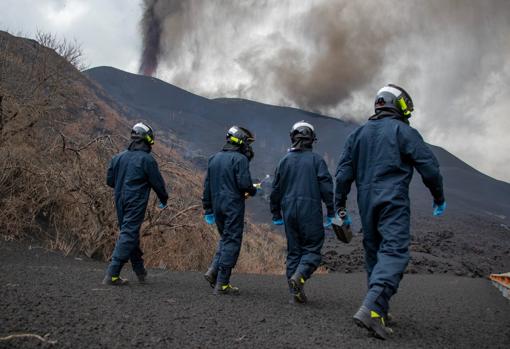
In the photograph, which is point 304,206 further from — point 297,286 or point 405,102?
point 405,102

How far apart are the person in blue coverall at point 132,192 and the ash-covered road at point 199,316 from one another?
0.36 m

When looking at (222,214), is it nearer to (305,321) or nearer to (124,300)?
(124,300)

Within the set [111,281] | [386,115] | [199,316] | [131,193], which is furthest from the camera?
[131,193]

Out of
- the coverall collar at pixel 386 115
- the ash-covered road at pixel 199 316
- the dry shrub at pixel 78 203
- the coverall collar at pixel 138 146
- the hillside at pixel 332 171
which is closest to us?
the ash-covered road at pixel 199 316

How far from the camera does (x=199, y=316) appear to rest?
139 inches

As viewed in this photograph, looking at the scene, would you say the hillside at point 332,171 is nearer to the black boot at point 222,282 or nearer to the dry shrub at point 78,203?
the dry shrub at point 78,203

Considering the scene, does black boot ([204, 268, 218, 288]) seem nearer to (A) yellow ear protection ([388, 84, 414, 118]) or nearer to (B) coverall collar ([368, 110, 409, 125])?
(B) coverall collar ([368, 110, 409, 125])

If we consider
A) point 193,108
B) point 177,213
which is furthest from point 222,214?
point 193,108

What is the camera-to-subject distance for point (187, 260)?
8.73m

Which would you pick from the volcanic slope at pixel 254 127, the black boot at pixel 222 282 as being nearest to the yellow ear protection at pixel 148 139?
the black boot at pixel 222 282

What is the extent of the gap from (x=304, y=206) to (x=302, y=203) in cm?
4

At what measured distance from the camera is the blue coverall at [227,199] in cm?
504

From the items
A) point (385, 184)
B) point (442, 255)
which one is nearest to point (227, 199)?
point (385, 184)

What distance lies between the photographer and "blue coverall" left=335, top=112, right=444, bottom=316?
130 inches
